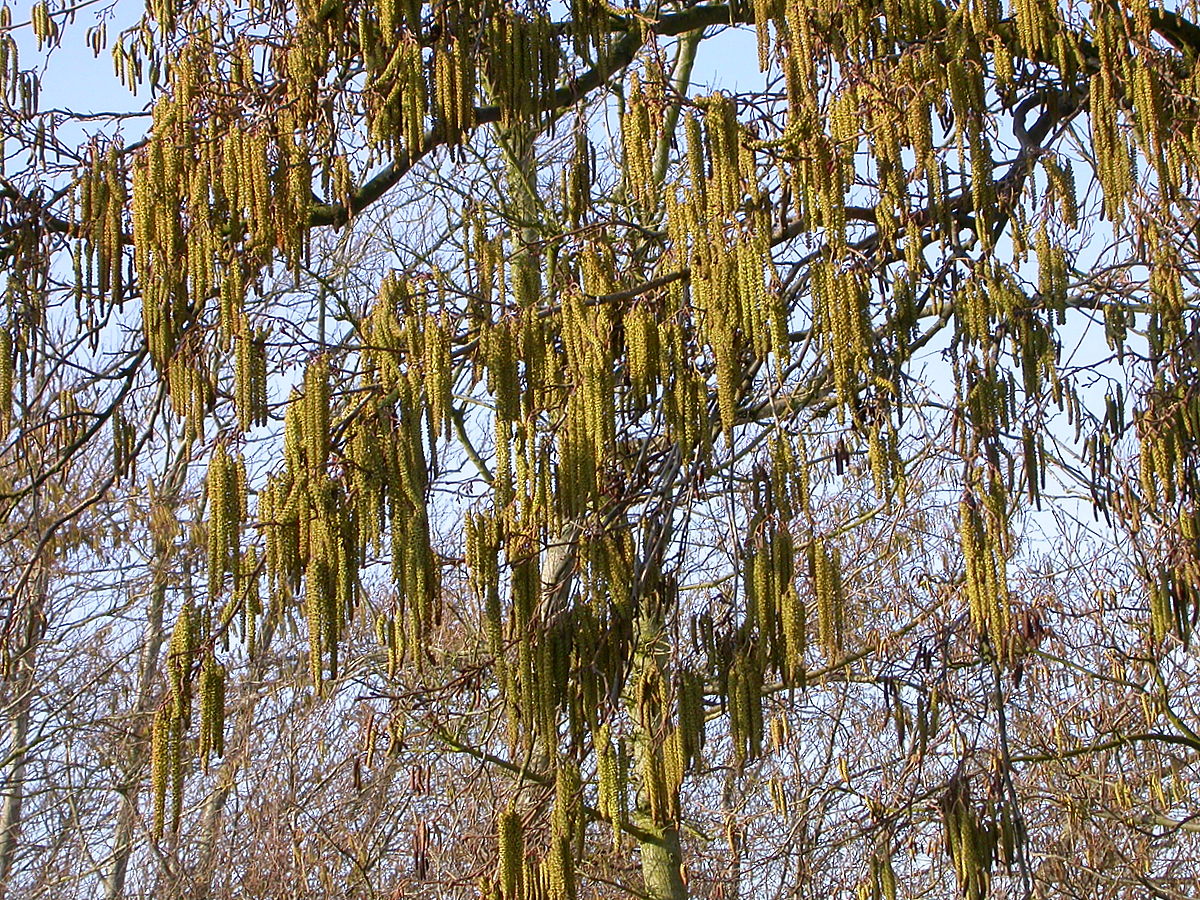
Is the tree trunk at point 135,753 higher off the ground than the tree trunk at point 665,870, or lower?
higher

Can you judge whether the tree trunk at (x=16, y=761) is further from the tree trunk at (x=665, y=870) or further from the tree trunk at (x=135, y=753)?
the tree trunk at (x=665, y=870)

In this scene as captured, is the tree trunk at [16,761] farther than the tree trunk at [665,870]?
Yes

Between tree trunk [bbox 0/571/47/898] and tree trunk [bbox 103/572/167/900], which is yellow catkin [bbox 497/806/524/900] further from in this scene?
tree trunk [bbox 0/571/47/898]

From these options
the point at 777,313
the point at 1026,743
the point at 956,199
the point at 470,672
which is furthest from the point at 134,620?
the point at 777,313

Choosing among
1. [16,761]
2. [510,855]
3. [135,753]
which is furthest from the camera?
[135,753]

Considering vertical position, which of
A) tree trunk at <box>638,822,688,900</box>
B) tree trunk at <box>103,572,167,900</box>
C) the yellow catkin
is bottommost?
the yellow catkin

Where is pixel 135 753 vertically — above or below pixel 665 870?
above

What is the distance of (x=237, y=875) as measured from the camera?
8.42 metres

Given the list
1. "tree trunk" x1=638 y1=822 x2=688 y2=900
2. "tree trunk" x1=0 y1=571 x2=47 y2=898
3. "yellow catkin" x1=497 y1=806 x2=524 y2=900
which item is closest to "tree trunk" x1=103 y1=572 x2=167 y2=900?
"tree trunk" x1=0 y1=571 x2=47 y2=898

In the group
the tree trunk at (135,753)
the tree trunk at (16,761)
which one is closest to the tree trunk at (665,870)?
the tree trunk at (135,753)

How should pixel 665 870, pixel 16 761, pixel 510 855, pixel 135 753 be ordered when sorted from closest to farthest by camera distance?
pixel 510 855
pixel 665 870
pixel 16 761
pixel 135 753

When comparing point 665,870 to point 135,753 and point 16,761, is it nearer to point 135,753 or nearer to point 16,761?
point 135,753

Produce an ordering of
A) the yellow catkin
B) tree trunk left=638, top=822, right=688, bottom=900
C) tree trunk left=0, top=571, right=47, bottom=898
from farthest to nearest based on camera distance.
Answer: tree trunk left=0, top=571, right=47, bottom=898 < tree trunk left=638, top=822, right=688, bottom=900 < the yellow catkin

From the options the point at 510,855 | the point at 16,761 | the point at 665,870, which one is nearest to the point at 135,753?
the point at 16,761
